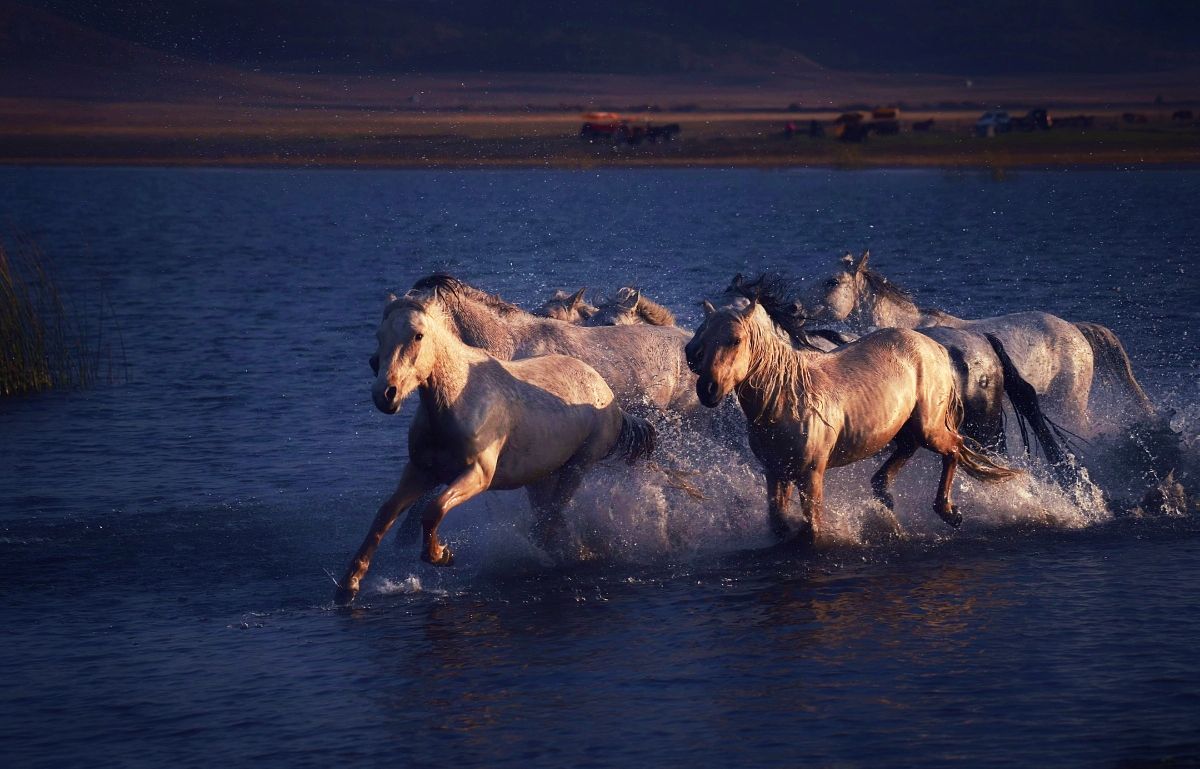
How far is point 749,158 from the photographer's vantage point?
100125 millimetres

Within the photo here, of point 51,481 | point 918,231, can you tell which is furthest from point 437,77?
point 51,481

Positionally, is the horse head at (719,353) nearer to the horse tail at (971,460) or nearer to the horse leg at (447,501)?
the horse leg at (447,501)

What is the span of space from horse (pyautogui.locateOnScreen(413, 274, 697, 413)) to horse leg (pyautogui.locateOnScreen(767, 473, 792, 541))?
1430 millimetres

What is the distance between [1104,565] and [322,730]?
4585 mm

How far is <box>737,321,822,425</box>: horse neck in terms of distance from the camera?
845 centimetres

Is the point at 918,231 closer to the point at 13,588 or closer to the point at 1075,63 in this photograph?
the point at 13,588

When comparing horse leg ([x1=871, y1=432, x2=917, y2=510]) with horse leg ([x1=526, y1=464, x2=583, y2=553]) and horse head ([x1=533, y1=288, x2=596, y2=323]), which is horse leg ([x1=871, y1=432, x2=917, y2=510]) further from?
horse head ([x1=533, y1=288, x2=596, y2=323])

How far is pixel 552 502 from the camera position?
889 centimetres

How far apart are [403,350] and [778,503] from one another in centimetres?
253

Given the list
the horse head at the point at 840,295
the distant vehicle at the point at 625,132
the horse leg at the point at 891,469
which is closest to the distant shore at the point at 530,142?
the distant vehicle at the point at 625,132

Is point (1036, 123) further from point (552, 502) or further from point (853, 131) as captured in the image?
point (552, 502)

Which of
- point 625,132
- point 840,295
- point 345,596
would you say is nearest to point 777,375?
point 345,596

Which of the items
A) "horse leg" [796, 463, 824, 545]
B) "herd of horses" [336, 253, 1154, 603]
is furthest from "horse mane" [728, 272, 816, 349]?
"horse leg" [796, 463, 824, 545]

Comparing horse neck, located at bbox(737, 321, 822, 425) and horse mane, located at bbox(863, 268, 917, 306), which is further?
horse mane, located at bbox(863, 268, 917, 306)
